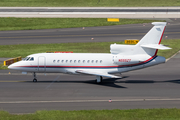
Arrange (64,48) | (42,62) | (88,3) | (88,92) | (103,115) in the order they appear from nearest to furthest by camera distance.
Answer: (103,115) → (88,92) → (42,62) → (64,48) → (88,3)

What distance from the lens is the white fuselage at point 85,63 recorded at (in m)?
33.7

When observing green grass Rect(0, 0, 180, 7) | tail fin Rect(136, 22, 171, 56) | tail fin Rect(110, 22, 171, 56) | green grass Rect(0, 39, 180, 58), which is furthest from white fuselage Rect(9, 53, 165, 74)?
green grass Rect(0, 0, 180, 7)

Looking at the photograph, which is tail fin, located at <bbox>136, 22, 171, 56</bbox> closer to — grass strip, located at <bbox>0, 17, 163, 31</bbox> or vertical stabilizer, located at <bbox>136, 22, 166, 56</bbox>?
vertical stabilizer, located at <bbox>136, 22, 166, 56</bbox>

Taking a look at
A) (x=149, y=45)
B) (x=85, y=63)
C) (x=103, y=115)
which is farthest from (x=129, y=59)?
(x=103, y=115)

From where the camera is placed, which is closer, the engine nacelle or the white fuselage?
the engine nacelle

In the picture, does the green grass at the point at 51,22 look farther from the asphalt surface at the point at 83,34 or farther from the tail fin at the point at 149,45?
the tail fin at the point at 149,45

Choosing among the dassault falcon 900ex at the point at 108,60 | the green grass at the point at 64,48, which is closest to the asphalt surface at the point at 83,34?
the green grass at the point at 64,48

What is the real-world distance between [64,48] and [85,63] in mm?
19084

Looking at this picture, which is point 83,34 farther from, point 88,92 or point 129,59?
point 88,92

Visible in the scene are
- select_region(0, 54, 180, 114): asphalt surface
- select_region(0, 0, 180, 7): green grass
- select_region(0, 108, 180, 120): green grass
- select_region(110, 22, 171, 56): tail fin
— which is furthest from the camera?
select_region(0, 0, 180, 7): green grass

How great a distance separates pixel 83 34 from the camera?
208 ft

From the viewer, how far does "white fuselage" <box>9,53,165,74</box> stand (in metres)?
33.7

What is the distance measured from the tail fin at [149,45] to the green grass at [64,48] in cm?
1638

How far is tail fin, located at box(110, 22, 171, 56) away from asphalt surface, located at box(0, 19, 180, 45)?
79.8 ft
